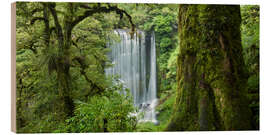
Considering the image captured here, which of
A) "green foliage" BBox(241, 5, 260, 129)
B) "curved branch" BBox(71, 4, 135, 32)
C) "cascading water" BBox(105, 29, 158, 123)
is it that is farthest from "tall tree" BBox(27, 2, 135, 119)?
"green foliage" BBox(241, 5, 260, 129)

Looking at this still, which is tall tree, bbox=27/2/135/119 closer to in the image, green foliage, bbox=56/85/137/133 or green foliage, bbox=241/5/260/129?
green foliage, bbox=56/85/137/133

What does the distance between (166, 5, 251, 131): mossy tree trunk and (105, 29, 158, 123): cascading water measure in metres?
0.45

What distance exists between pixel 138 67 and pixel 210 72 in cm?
119

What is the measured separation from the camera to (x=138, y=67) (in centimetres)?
506

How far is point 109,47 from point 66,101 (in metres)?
1.12

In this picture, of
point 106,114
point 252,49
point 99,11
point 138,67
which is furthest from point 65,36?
point 252,49

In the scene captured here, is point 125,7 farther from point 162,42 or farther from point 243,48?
point 243,48

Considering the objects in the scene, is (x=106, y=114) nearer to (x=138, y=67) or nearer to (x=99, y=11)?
(x=138, y=67)

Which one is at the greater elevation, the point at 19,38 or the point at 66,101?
the point at 19,38

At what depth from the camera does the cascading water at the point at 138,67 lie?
4941 millimetres

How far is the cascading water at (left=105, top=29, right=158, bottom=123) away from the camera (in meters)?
4.94
